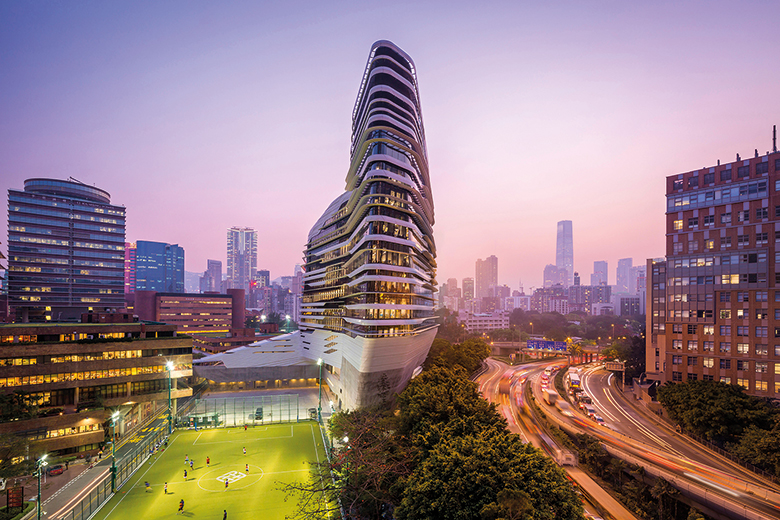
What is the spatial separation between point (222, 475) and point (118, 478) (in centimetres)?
1067

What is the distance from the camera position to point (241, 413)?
63.6m

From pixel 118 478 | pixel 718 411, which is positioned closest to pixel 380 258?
pixel 118 478

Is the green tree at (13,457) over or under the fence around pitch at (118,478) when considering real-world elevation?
over

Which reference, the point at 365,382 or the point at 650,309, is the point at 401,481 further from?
the point at 650,309

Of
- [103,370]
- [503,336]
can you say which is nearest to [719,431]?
[103,370]

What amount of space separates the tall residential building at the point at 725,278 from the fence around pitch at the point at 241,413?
214ft

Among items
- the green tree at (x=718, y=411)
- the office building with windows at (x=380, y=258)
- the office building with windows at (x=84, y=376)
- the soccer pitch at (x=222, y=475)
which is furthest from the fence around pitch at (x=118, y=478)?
the green tree at (x=718, y=411)

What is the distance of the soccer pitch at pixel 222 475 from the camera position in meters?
34.7

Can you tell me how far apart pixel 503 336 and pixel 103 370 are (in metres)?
138

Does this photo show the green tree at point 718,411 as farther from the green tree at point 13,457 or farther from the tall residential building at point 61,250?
the tall residential building at point 61,250

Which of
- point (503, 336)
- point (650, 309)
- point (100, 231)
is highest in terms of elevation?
point (100, 231)

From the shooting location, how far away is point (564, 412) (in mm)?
61406

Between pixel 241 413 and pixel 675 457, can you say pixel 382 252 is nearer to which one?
pixel 241 413

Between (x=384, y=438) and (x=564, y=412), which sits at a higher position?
(x=384, y=438)
